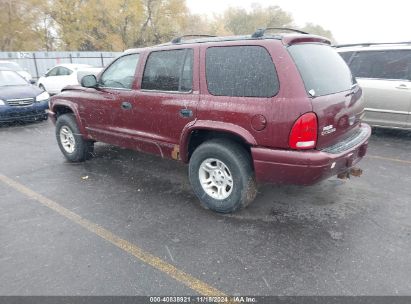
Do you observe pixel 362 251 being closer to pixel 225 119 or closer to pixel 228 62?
pixel 225 119

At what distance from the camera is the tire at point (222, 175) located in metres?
3.60

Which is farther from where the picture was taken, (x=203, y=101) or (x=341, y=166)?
(x=203, y=101)

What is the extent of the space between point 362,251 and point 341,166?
84 cm

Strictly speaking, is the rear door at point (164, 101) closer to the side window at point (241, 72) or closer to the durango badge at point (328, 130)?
the side window at point (241, 72)

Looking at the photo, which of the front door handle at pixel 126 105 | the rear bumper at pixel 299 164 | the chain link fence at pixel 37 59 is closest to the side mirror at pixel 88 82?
the front door handle at pixel 126 105

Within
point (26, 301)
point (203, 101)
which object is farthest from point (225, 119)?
point (26, 301)

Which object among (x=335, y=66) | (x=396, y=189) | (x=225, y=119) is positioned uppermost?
(x=335, y=66)

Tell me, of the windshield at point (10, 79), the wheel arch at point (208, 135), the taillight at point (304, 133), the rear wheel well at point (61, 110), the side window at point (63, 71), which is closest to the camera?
the taillight at point (304, 133)

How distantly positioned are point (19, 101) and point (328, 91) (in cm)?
816

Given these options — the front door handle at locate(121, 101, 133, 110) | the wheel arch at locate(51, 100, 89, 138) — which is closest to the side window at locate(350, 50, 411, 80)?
the front door handle at locate(121, 101, 133, 110)

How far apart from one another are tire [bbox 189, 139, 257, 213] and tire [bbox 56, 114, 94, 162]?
8.17 ft

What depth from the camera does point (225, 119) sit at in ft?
11.7

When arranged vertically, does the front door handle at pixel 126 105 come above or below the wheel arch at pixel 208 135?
above

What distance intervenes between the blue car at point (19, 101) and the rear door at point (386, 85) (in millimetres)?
7958
